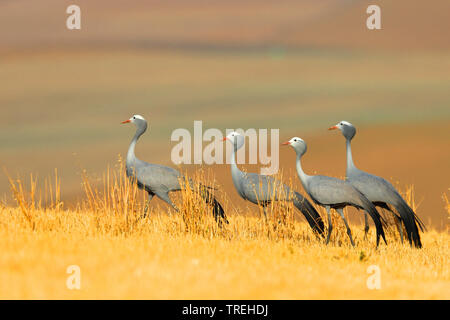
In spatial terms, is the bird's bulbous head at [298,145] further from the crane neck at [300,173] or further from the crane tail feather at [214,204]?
the crane tail feather at [214,204]

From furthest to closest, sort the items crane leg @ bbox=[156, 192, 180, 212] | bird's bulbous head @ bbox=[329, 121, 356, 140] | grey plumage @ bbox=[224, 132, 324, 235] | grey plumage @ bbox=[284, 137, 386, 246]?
bird's bulbous head @ bbox=[329, 121, 356, 140] → crane leg @ bbox=[156, 192, 180, 212] → grey plumage @ bbox=[224, 132, 324, 235] → grey plumage @ bbox=[284, 137, 386, 246]

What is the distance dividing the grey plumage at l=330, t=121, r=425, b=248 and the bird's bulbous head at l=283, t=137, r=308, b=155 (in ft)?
2.44

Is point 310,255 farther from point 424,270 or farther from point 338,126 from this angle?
point 338,126

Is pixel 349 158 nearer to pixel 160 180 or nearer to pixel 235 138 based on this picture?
pixel 235 138

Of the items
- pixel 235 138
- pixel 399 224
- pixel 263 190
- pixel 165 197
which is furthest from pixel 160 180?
pixel 399 224

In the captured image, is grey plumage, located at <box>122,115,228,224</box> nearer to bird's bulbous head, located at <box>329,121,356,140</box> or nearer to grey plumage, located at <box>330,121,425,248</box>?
grey plumage, located at <box>330,121,425,248</box>

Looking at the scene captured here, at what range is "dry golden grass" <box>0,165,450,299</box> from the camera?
4.65 metres

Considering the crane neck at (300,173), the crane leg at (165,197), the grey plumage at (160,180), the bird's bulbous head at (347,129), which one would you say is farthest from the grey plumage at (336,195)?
the crane leg at (165,197)

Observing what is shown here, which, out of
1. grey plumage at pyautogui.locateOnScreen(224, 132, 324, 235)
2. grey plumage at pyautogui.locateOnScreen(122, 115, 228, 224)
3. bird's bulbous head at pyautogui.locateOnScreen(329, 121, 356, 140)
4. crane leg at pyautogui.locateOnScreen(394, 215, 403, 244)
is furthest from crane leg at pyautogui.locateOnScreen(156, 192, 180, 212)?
crane leg at pyautogui.locateOnScreen(394, 215, 403, 244)

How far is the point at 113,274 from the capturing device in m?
4.87

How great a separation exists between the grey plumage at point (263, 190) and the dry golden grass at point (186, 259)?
0.21 meters

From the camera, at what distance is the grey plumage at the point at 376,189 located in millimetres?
8133
